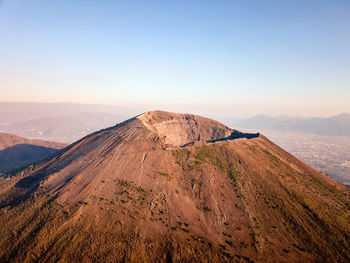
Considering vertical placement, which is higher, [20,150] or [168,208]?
[168,208]

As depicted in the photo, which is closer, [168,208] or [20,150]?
[168,208]

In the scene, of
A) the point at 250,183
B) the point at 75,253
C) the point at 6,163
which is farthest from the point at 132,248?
the point at 6,163

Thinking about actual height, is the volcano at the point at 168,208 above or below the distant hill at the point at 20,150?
above

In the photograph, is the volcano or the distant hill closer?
the volcano

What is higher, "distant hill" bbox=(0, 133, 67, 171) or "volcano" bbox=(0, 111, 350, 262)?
"volcano" bbox=(0, 111, 350, 262)
